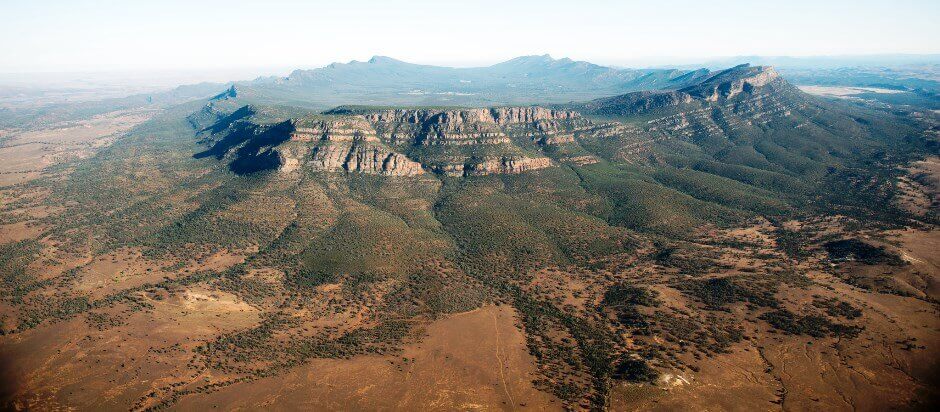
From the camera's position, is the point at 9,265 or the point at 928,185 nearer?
the point at 9,265

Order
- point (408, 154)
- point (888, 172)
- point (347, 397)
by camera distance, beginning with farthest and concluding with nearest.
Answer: point (408, 154) < point (888, 172) < point (347, 397)

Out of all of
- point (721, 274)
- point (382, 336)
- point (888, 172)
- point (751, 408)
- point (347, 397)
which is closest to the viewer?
point (751, 408)

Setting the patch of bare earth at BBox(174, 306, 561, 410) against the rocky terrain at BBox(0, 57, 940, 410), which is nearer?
the patch of bare earth at BBox(174, 306, 561, 410)

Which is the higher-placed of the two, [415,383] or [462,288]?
[462,288]

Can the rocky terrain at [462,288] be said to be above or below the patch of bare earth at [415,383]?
above

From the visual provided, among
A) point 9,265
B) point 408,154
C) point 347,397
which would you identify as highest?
point 408,154

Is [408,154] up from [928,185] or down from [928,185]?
up

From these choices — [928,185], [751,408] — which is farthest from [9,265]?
[928,185]

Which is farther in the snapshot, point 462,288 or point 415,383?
point 462,288

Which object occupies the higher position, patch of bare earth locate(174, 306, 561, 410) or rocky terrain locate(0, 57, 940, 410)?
rocky terrain locate(0, 57, 940, 410)

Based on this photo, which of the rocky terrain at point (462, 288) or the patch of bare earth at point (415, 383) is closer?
the patch of bare earth at point (415, 383)

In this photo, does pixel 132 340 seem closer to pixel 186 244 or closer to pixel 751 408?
pixel 186 244
